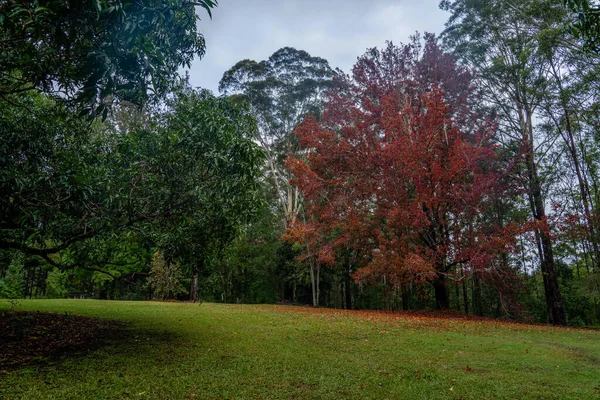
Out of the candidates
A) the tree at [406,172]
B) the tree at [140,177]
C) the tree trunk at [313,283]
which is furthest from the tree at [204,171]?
the tree trunk at [313,283]

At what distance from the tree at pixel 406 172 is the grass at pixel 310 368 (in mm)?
5785

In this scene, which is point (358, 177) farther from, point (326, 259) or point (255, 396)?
point (255, 396)

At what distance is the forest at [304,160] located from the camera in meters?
4.48

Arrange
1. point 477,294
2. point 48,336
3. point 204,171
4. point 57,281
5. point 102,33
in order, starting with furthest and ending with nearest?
point 57,281
point 477,294
point 48,336
point 204,171
point 102,33

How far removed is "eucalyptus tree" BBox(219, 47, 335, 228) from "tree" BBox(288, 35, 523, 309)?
616cm

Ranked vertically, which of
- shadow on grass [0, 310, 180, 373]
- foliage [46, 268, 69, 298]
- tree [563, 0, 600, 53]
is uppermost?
tree [563, 0, 600, 53]

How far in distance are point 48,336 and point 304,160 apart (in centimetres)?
1569

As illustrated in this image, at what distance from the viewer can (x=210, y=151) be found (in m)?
5.70

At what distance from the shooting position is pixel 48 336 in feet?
23.0

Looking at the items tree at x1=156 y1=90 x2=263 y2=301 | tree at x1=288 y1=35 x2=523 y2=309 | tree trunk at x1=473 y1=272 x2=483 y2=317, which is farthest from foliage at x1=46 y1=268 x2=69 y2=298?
tree trunk at x1=473 y1=272 x2=483 y2=317

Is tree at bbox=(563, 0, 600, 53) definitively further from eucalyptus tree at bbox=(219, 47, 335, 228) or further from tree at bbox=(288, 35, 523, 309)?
eucalyptus tree at bbox=(219, 47, 335, 228)

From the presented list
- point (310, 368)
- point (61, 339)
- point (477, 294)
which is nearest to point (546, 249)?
point (477, 294)

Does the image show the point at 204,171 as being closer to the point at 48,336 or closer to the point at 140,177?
the point at 140,177

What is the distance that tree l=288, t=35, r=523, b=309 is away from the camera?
47.1ft
